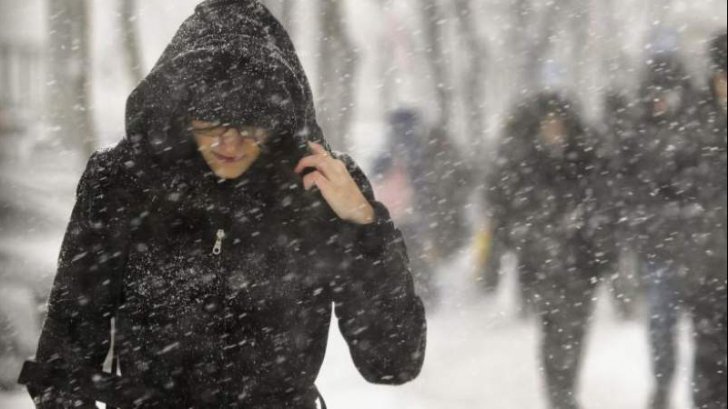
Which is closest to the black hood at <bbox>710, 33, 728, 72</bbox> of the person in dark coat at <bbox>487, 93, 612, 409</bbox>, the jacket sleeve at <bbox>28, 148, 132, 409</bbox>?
the person in dark coat at <bbox>487, 93, 612, 409</bbox>

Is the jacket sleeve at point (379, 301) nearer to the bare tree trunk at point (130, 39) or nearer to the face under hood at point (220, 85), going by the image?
the face under hood at point (220, 85)

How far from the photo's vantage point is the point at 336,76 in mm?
3143

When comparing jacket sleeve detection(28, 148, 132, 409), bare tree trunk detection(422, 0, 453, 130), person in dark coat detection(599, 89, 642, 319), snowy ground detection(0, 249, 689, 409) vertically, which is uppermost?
bare tree trunk detection(422, 0, 453, 130)

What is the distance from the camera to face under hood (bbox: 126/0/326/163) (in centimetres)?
121

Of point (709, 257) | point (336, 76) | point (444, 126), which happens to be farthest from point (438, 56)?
point (709, 257)

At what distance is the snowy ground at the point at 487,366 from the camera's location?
10.1ft

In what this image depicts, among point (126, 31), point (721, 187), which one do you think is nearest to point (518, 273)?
point (721, 187)

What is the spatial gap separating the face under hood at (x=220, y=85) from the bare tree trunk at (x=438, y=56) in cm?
214

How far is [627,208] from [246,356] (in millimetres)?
1918

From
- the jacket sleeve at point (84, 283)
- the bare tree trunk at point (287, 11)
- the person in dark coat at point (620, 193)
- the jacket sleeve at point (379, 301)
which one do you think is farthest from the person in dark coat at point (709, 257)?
the jacket sleeve at point (84, 283)

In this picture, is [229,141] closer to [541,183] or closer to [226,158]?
[226,158]

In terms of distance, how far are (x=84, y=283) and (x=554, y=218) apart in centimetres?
178

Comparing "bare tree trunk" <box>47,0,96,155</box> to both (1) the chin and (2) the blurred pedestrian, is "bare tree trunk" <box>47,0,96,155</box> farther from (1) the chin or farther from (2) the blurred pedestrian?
(1) the chin

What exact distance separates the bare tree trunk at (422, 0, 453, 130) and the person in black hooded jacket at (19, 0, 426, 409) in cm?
215
